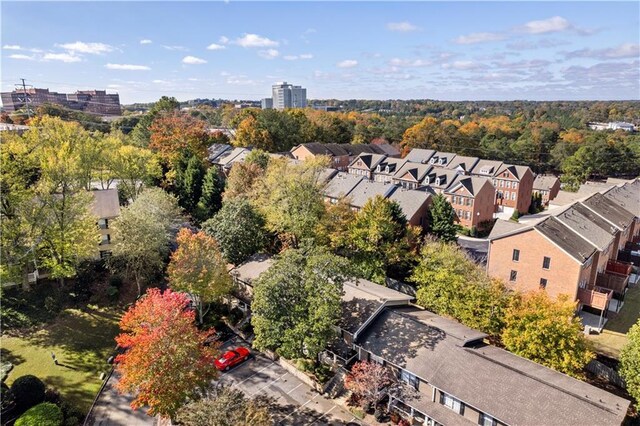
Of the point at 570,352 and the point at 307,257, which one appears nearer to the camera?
the point at 570,352

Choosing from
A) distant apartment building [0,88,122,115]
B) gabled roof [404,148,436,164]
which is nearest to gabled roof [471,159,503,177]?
gabled roof [404,148,436,164]

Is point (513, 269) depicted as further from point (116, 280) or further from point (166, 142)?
point (166, 142)

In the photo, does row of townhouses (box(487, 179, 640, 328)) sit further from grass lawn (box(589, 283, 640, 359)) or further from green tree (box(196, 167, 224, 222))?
green tree (box(196, 167, 224, 222))

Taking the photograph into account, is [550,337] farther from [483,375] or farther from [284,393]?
[284,393]

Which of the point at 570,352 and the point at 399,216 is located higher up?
the point at 399,216

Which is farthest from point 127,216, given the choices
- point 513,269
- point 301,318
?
point 513,269

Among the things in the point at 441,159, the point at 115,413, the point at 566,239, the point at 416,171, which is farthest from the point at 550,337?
the point at 441,159

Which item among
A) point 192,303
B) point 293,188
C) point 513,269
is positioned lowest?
point 192,303
